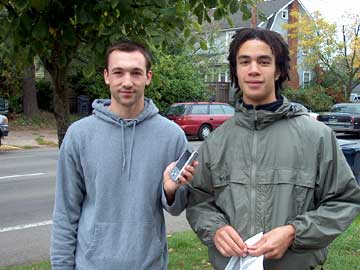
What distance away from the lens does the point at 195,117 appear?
21391 millimetres

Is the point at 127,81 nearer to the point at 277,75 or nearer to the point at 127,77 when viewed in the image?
the point at 127,77

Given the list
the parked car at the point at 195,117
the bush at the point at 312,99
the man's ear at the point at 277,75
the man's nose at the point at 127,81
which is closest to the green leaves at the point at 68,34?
the man's nose at the point at 127,81

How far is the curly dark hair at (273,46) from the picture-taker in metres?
2.32

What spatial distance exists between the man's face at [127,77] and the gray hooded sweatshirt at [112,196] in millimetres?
103

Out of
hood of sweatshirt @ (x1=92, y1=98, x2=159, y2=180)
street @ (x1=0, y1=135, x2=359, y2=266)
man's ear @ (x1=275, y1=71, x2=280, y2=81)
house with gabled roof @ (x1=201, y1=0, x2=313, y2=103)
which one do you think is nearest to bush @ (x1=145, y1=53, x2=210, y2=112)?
house with gabled roof @ (x1=201, y1=0, x2=313, y2=103)

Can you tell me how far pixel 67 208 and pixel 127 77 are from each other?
0.71 meters

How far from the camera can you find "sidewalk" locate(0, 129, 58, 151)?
18973 millimetres

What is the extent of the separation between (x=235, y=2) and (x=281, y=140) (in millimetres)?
1449

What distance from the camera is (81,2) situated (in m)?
3.03

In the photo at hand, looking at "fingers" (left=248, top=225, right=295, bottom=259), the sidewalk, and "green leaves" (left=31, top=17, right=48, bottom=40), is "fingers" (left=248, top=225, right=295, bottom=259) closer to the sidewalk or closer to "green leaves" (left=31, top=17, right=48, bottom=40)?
"green leaves" (left=31, top=17, right=48, bottom=40)

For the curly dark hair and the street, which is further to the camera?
the street

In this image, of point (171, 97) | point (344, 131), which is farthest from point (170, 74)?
point (344, 131)

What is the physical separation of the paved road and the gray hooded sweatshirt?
353 cm

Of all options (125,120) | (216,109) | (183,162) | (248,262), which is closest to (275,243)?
(248,262)
